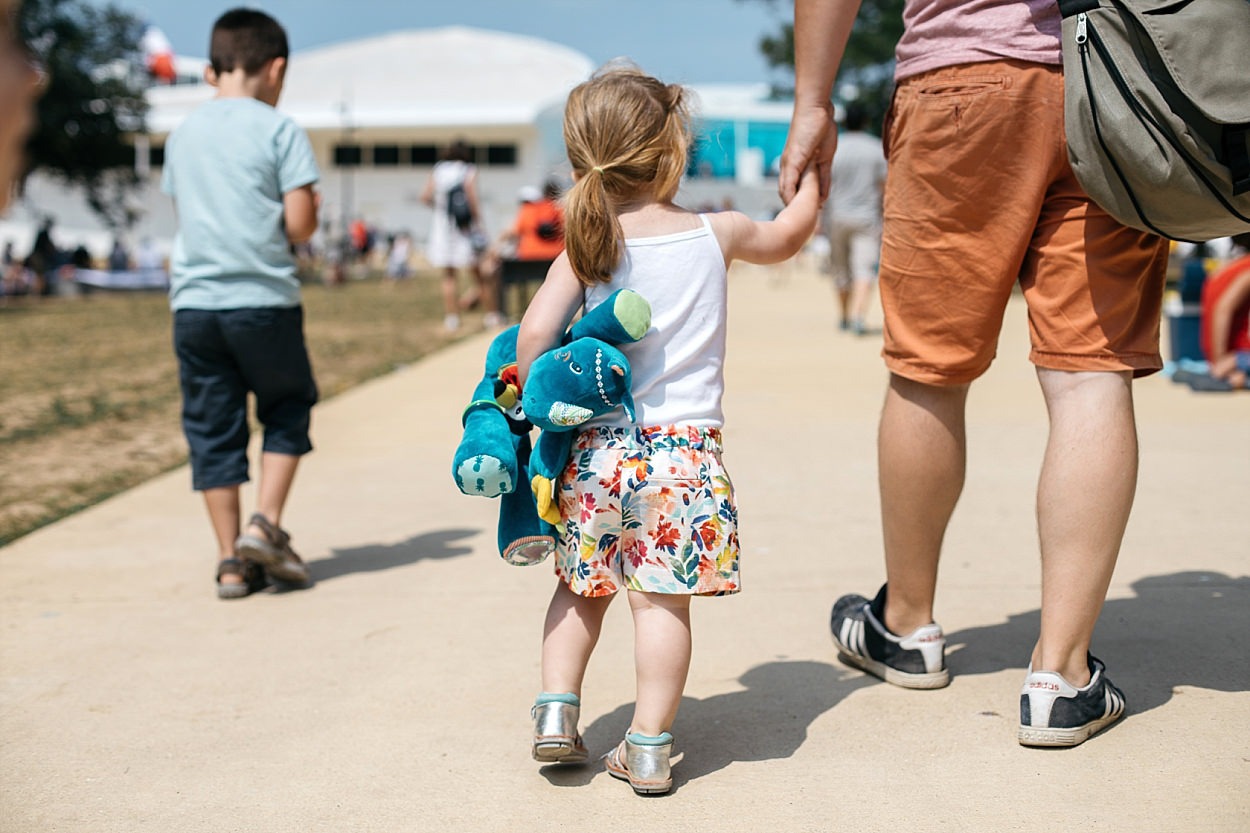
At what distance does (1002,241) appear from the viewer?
275 cm

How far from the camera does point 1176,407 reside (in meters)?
7.02

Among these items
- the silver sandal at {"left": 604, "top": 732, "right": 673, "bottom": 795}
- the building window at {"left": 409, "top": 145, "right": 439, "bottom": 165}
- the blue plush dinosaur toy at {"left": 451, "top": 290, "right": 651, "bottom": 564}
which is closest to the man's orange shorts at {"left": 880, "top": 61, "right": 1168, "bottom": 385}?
the blue plush dinosaur toy at {"left": 451, "top": 290, "right": 651, "bottom": 564}

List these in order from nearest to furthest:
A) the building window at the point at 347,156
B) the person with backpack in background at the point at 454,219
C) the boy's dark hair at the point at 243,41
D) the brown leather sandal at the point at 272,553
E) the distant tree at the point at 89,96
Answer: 1. the brown leather sandal at the point at 272,553
2. the boy's dark hair at the point at 243,41
3. the person with backpack in background at the point at 454,219
4. the distant tree at the point at 89,96
5. the building window at the point at 347,156

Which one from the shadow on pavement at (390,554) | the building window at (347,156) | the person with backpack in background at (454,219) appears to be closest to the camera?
the shadow on pavement at (390,554)

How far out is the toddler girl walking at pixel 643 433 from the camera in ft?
8.32

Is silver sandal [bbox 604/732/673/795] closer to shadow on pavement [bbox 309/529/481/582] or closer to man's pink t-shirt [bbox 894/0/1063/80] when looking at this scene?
man's pink t-shirt [bbox 894/0/1063/80]

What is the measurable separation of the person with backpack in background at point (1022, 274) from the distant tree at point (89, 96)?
3226cm

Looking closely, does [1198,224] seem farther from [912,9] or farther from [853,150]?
[853,150]

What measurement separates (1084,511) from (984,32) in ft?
3.26

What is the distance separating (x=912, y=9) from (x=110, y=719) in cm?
237

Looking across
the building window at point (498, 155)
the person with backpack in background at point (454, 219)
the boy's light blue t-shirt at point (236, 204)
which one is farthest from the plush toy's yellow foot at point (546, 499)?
the building window at point (498, 155)

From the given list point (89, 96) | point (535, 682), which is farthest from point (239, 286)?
point (89, 96)

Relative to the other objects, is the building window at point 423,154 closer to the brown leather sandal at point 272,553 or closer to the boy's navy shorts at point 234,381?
the boy's navy shorts at point 234,381

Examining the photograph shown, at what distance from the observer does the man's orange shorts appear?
2.68 meters
